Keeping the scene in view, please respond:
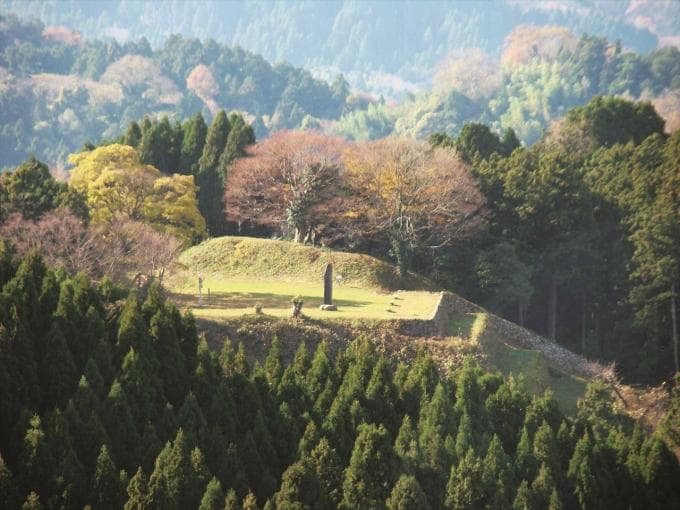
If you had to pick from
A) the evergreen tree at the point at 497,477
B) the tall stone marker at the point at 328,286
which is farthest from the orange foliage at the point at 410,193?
the evergreen tree at the point at 497,477

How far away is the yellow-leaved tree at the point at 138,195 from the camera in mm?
52375

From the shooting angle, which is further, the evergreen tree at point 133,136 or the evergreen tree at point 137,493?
the evergreen tree at point 133,136

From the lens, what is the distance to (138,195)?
174 ft

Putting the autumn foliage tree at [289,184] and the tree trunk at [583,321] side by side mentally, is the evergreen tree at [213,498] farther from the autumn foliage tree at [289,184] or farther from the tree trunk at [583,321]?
the tree trunk at [583,321]

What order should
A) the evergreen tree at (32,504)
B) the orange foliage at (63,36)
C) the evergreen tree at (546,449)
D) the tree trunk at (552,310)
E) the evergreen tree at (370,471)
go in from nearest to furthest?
1. the evergreen tree at (32,504)
2. the evergreen tree at (370,471)
3. the evergreen tree at (546,449)
4. the tree trunk at (552,310)
5. the orange foliage at (63,36)

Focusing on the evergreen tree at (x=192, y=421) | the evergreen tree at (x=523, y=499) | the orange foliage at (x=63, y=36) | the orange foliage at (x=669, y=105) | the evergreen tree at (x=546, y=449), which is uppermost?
the orange foliage at (x=63, y=36)

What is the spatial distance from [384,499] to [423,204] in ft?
86.6

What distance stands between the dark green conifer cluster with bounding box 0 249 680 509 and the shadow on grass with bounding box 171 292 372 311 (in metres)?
7.47

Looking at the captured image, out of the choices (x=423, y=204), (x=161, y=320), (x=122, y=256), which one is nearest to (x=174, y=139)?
(x=423, y=204)

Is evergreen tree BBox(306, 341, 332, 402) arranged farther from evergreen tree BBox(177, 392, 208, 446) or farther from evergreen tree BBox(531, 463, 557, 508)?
evergreen tree BBox(531, 463, 557, 508)

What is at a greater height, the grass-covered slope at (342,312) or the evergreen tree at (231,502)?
the grass-covered slope at (342,312)

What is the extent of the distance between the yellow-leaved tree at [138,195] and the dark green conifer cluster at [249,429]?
15454 mm

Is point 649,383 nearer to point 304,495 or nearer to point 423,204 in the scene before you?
point 423,204

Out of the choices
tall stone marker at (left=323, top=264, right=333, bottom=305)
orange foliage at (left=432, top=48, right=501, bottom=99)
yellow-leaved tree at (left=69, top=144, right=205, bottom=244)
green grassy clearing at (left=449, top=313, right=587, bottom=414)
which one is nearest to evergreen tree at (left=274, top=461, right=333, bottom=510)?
green grassy clearing at (left=449, top=313, right=587, bottom=414)
